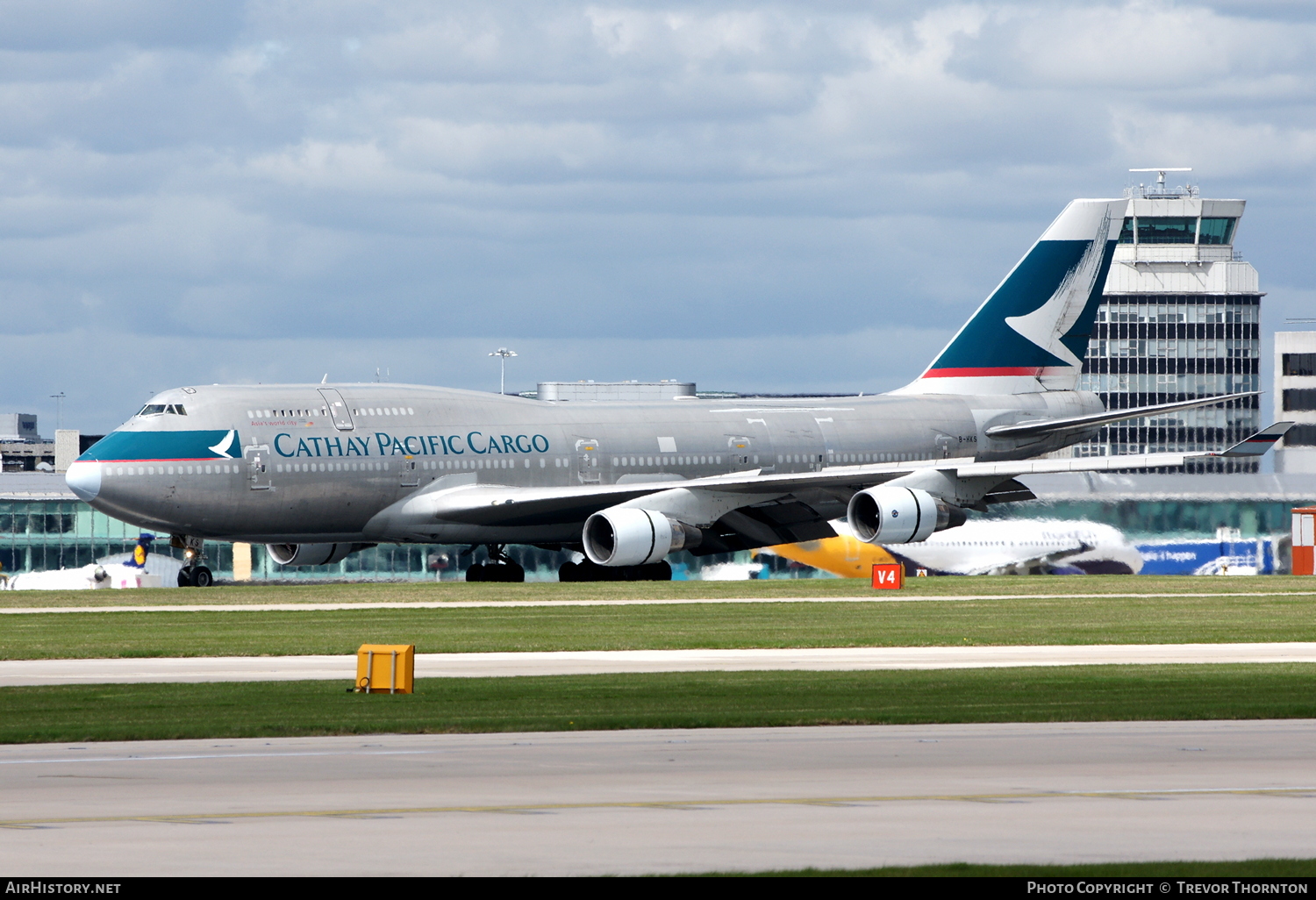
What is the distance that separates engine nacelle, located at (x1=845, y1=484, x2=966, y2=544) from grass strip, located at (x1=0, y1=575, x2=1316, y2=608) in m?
1.52

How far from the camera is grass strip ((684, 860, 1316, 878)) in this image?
12.6 meters

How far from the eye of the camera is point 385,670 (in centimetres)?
2730

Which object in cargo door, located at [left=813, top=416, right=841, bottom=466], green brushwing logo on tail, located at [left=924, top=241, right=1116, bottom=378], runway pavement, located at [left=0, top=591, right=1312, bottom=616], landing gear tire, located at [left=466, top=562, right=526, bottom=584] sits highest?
green brushwing logo on tail, located at [left=924, top=241, right=1116, bottom=378]

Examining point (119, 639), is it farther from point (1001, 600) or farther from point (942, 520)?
point (942, 520)

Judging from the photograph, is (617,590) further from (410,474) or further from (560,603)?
(410,474)

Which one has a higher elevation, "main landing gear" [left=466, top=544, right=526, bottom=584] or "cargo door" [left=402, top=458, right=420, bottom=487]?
"cargo door" [left=402, top=458, right=420, bottom=487]

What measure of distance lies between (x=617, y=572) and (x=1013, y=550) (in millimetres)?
25028

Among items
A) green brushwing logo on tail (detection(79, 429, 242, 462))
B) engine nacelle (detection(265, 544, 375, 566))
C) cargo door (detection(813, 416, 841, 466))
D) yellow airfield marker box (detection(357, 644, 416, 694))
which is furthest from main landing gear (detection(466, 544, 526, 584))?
yellow airfield marker box (detection(357, 644, 416, 694))

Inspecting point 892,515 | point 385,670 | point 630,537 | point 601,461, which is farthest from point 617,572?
point 385,670

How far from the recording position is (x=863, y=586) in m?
59.1

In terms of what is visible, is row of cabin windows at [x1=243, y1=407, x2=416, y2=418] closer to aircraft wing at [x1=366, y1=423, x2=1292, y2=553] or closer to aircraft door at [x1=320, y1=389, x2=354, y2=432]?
aircraft door at [x1=320, y1=389, x2=354, y2=432]

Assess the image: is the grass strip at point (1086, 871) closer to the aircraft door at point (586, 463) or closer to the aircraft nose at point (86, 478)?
the aircraft nose at point (86, 478)

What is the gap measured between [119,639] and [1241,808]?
27505 millimetres
